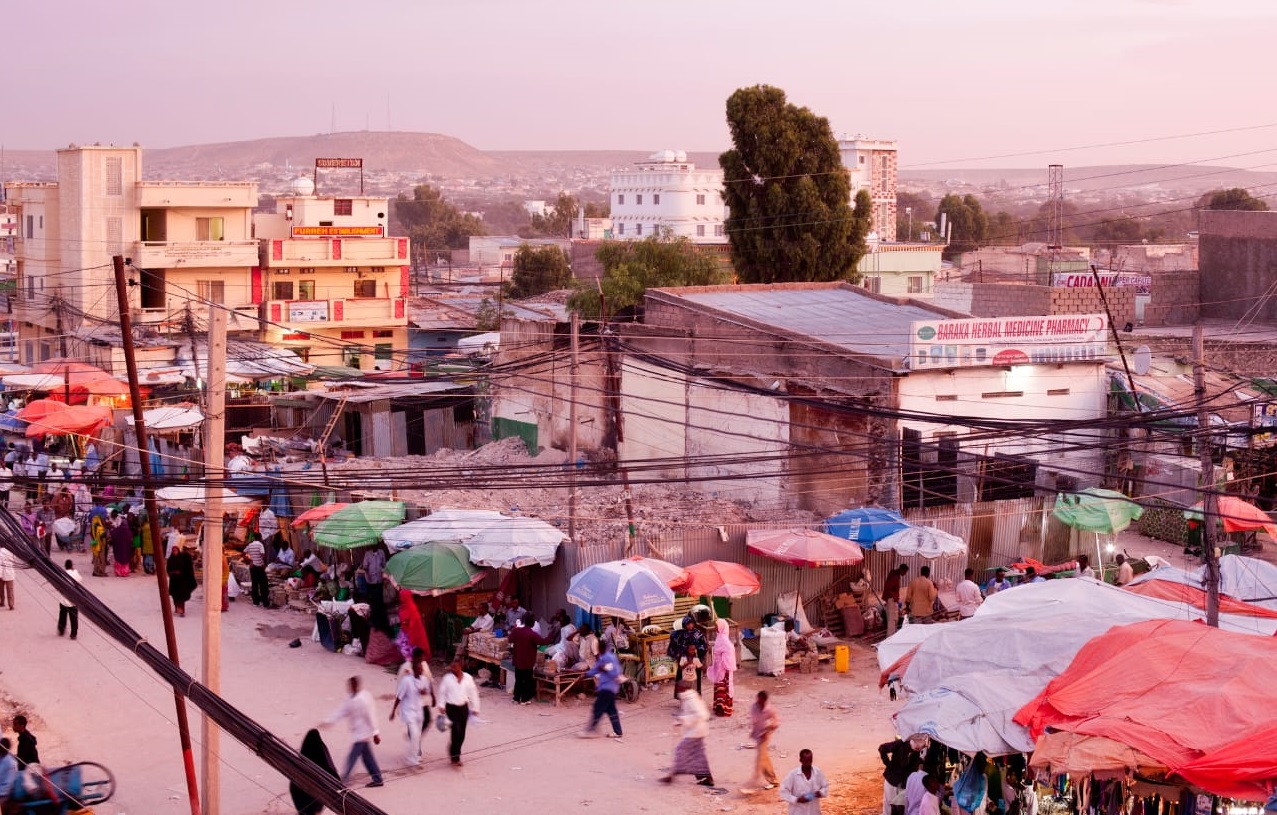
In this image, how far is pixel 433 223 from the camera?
137500 millimetres

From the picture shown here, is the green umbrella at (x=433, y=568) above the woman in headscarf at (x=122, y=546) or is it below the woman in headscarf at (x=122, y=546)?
above

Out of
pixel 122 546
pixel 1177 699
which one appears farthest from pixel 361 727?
pixel 122 546

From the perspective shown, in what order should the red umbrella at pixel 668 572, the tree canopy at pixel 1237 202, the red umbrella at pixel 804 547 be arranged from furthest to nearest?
the tree canopy at pixel 1237 202, the red umbrella at pixel 804 547, the red umbrella at pixel 668 572

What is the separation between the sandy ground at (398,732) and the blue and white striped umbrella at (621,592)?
3.98 feet

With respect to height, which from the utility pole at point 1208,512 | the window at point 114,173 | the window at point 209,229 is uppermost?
the window at point 114,173

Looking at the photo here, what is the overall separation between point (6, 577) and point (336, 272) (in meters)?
30.7

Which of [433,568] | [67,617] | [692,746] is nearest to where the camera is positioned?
[692,746]

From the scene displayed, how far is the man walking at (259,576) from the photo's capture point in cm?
2120

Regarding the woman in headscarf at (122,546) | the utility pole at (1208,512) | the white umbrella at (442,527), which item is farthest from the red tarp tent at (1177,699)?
the woman in headscarf at (122,546)

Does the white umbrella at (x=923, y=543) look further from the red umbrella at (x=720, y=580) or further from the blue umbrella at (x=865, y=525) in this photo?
the red umbrella at (x=720, y=580)

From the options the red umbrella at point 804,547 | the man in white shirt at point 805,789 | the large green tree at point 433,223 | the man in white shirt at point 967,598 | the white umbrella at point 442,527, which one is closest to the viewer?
the man in white shirt at point 805,789

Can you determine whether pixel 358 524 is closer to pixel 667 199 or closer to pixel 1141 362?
pixel 1141 362

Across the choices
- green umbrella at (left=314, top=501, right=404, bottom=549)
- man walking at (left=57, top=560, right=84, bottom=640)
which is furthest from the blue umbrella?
man walking at (left=57, top=560, right=84, bottom=640)

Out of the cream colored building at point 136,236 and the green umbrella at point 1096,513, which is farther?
the cream colored building at point 136,236
